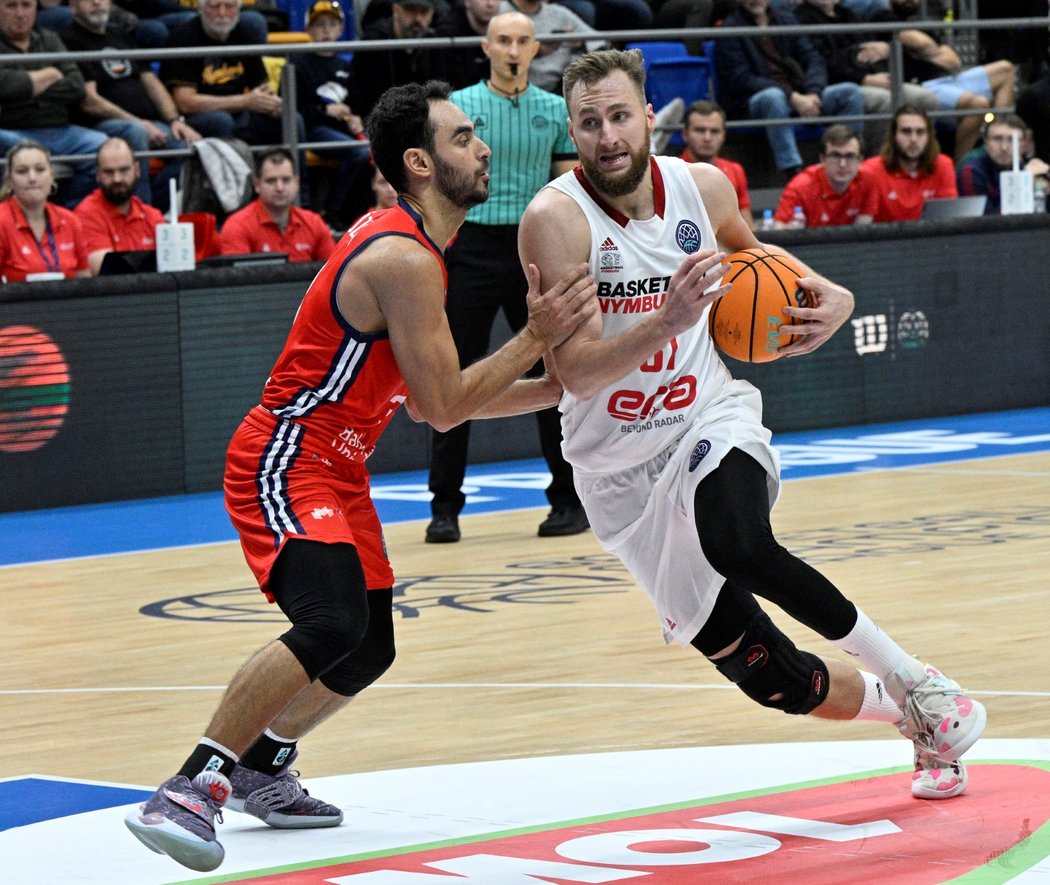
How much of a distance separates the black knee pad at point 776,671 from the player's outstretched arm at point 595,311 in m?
0.68

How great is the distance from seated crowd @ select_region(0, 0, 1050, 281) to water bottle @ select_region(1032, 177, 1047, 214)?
12cm

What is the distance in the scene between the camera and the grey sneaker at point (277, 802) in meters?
4.43

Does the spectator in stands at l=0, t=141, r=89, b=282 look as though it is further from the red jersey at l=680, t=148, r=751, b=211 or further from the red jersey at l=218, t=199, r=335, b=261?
the red jersey at l=680, t=148, r=751, b=211

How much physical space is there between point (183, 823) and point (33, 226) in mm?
7386

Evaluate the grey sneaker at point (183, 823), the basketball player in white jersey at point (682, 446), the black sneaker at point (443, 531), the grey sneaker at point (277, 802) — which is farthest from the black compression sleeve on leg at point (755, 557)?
the black sneaker at point (443, 531)

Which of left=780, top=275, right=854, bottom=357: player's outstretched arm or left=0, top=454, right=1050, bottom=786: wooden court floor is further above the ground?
left=780, top=275, right=854, bottom=357: player's outstretched arm

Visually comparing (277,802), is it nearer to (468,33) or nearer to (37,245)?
(37,245)

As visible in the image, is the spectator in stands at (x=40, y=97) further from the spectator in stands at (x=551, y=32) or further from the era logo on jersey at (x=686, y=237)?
the era logo on jersey at (x=686, y=237)

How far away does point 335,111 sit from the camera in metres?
12.6

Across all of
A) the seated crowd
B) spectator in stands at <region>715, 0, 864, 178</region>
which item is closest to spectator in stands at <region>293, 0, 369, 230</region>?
the seated crowd

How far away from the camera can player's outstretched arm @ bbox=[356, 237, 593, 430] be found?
4.21m

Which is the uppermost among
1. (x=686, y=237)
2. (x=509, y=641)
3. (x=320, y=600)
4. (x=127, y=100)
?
(x=686, y=237)

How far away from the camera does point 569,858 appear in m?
4.02

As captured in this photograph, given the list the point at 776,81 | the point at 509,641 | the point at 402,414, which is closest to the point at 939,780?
the point at 509,641
